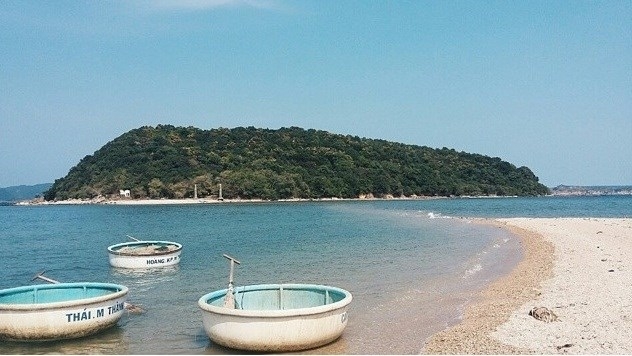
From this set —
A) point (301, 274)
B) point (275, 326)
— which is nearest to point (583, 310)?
point (275, 326)

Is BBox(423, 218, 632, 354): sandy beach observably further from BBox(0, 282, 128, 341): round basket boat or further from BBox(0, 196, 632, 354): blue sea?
BBox(0, 282, 128, 341): round basket boat

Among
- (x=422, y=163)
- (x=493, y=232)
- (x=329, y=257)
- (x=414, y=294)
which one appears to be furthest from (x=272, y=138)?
(x=414, y=294)

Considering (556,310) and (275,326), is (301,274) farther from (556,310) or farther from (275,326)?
(275,326)

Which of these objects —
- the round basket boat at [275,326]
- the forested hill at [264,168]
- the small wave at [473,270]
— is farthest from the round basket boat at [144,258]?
the forested hill at [264,168]

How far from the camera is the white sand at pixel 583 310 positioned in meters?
10.3

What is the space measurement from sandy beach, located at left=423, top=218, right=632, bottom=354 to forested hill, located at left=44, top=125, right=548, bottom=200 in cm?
11012

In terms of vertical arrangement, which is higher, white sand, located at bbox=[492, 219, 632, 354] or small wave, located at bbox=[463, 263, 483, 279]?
white sand, located at bbox=[492, 219, 632, 354]

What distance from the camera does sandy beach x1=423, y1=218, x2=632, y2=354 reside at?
34.5ft

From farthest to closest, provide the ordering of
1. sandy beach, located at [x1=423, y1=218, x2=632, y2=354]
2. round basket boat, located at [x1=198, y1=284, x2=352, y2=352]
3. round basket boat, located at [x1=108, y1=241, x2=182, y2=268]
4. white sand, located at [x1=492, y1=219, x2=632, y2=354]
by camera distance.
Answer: round basket boat, located at [x1=108, y1=241, x2=182, y2=268] → round basket boat, located at [x1=198, y1=284, x2=352, y2=352] → sandy beach, located at [x1=423, y1=218, x2=632, y2=354] → white sand, located at [x1=492, y1=219, x2=632, y2=354]

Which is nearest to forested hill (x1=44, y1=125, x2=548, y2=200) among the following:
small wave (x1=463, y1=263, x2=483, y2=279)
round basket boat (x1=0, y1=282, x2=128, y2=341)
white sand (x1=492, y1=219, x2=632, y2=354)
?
small wave (x1=463, y1=263, x2=483, y2=279)

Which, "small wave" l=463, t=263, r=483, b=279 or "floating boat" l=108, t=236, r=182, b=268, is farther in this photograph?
"floating boat" l=108, t=236, r=182, b=268

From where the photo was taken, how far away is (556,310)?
1344cm

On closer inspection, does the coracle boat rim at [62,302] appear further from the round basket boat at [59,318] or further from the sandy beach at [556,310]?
the sandy beach at [556,310]

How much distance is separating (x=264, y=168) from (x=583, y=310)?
4979 inches
